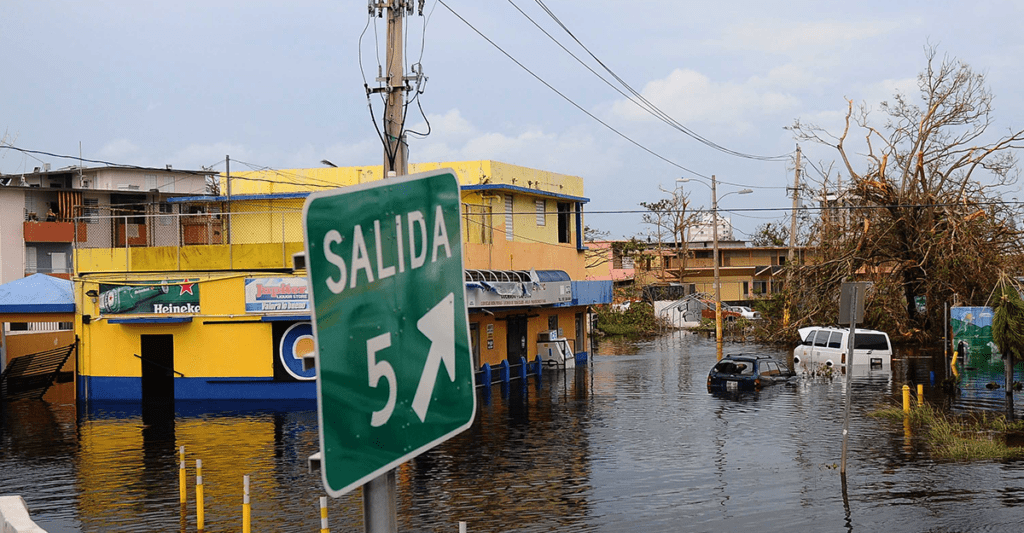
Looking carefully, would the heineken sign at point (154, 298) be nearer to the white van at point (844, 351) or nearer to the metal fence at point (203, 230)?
the metal fence at point (203, 230)

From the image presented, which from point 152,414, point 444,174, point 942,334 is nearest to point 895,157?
point 942,334

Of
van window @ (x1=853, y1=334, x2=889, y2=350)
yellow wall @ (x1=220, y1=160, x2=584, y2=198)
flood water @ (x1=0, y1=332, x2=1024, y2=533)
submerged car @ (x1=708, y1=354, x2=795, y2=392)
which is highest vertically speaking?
yellow wall @ (x1=220, y1=160, x2=584, y2=198)

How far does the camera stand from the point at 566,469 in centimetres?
1795

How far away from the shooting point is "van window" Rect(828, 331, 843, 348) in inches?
1432

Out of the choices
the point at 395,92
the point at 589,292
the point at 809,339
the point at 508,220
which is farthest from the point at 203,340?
the point at 809,339

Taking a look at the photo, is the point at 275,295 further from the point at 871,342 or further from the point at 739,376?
the point at 871,342

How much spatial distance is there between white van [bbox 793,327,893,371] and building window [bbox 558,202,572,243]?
13.8m

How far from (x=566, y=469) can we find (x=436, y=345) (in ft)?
49.7

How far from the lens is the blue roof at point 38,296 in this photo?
102 feet

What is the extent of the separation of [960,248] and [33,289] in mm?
40368

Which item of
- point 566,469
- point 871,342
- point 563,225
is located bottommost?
point 566,469

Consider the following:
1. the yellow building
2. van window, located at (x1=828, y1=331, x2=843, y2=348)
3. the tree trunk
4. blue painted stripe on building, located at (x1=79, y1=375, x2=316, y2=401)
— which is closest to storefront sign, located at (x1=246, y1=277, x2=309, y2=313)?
the yellow building

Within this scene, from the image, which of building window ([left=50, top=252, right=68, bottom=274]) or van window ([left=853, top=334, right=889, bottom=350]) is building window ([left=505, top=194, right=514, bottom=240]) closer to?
van window ([left=853, top=334, right=889, bottom=350])

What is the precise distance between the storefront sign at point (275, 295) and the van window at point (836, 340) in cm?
2074
